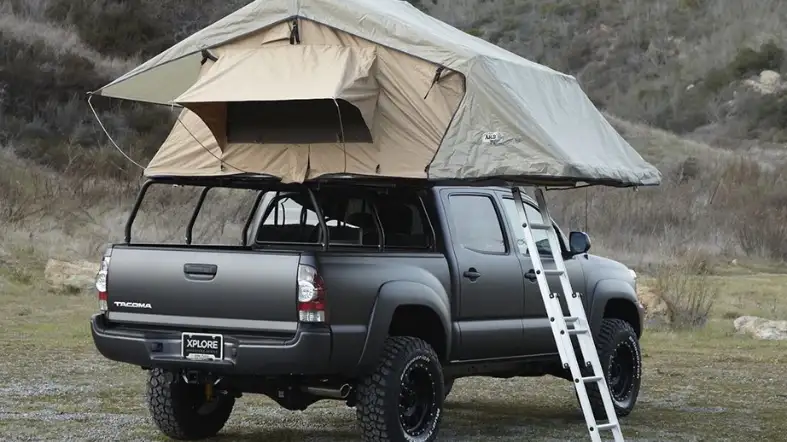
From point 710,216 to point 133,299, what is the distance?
2784 cm

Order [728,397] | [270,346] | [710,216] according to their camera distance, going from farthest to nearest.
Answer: [710,216] < [728,397] < [270,346]

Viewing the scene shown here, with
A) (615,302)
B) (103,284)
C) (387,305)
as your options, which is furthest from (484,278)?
(103,284)

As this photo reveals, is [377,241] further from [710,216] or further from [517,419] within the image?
[710,216]

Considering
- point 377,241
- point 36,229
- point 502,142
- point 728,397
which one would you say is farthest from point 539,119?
point 36,229

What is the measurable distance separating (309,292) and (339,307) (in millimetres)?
257

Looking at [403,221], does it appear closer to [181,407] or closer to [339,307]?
[339,307]

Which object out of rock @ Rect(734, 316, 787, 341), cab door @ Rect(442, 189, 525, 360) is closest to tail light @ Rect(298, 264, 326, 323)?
cab door @ Rect(442, 189, 525, 360)

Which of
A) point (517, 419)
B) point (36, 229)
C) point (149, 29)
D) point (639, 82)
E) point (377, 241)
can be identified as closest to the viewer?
point (377, 241)

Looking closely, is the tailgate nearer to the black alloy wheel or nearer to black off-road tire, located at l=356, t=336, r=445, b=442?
black off-road tire, located at l=356, t=336, r=445, b=442

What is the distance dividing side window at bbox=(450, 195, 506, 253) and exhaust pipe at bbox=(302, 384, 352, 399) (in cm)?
165

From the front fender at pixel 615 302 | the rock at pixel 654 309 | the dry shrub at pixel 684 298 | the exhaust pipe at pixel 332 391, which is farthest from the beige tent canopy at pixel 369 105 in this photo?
the dry shrub at pixel 684 298

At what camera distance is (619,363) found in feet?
37.6

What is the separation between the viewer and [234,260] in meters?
8.28

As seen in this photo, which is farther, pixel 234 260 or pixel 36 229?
pixel 36 229
